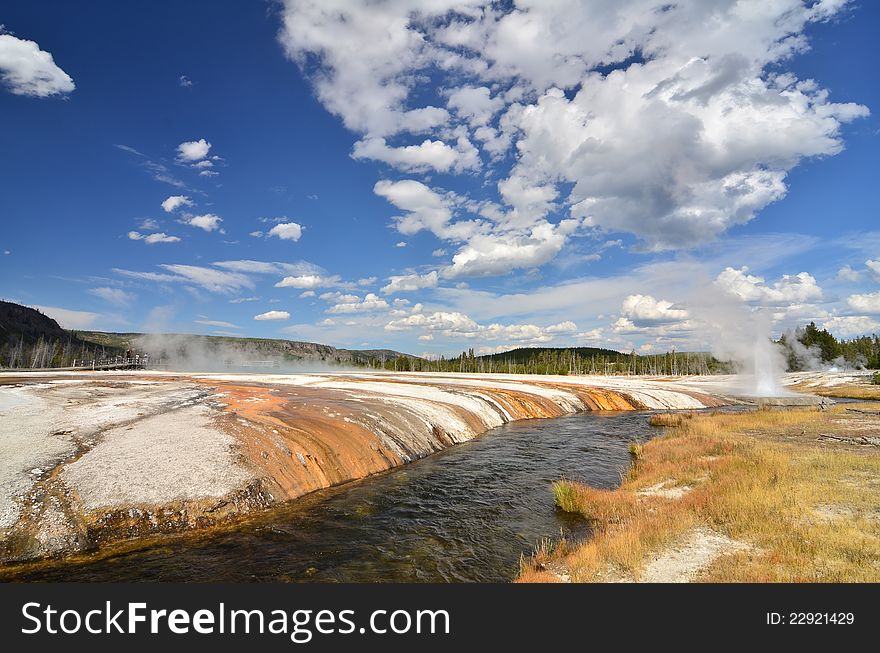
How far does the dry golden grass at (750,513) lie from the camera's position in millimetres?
9352

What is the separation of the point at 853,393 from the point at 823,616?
339 ft

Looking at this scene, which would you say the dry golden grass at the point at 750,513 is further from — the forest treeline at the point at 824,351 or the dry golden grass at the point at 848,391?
the forest treeline at the point at 824,351

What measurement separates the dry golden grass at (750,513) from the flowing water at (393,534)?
169cm

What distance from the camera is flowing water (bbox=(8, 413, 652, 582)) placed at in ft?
37.3

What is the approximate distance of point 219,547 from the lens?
12773 millimetres

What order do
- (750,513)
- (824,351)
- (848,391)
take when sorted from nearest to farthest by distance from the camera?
1. (750,513)
2. (848,391)
3. (824,351)

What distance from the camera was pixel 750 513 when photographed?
12.5 m

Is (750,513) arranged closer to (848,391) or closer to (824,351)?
(848,391)

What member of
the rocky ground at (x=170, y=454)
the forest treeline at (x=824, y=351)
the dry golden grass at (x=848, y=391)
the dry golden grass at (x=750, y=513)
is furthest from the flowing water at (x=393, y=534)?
the forest treeline at (x=824, y=351)

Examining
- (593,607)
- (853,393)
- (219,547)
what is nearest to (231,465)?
(219,547)

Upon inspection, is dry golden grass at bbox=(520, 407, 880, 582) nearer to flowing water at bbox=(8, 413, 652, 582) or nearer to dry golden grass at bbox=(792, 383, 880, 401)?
flowing water at bbox=(8, 413, 652, 582)

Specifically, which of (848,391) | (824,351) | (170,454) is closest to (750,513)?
(170,454)

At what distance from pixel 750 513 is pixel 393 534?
11.2 meters

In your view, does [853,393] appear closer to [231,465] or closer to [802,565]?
[802,565]
